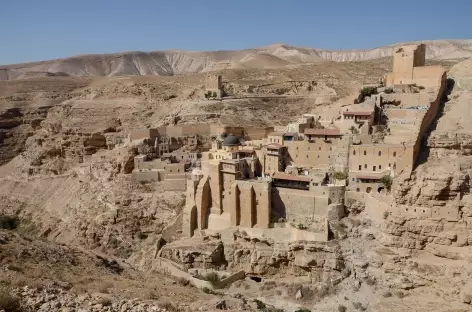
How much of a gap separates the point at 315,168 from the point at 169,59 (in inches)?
4685

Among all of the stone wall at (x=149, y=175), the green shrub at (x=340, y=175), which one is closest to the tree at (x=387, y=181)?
the green shrub at (x=340, y=175)

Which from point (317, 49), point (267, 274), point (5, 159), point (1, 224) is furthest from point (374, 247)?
point (317, 49)

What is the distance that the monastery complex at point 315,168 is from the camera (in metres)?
24.3

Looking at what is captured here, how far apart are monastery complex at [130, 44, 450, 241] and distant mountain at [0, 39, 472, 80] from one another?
75936 mm

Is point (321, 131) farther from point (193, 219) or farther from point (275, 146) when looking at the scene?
point (193, 219)

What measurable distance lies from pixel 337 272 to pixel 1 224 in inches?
1015

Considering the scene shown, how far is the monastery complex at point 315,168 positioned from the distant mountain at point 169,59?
75936mm

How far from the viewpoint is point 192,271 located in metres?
25.3

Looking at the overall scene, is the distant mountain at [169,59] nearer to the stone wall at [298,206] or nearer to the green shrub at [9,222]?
the green shrub at [9,222]

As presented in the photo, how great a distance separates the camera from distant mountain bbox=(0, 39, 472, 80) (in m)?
112

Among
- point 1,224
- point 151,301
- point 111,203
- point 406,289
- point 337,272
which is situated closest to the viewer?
point 151,301

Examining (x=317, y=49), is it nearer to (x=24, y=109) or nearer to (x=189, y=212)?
(x=24, y=109)

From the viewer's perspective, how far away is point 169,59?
13975 centimetres

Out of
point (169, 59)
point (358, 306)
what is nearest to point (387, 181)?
point (358, 306)
